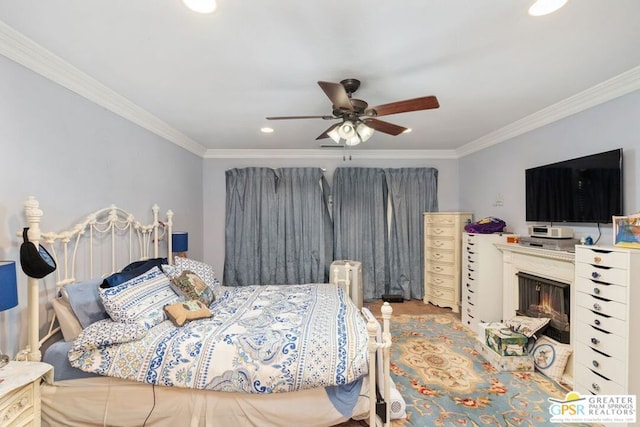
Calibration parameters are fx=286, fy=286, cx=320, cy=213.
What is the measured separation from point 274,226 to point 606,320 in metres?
3.81

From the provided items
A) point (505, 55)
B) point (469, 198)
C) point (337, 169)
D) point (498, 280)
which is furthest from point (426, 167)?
point (505, 55)

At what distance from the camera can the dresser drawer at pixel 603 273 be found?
6.30 ft

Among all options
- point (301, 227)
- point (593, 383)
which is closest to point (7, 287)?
point (301, 227)

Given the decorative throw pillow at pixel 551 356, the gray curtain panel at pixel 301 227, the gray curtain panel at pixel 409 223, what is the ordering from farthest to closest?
1. the gray curtain panel at pixel 409 223
2. the gray curtain panel at pixel 301 227
3. the decorative throw pillow at pixel 551 356

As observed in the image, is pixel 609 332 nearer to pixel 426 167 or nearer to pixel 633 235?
pixel 633 235

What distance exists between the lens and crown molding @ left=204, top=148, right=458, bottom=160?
4.60 m

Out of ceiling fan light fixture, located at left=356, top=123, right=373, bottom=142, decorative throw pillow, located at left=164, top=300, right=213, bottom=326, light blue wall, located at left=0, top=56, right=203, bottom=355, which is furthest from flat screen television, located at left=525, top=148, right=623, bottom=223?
light blue wall, located at left=0, top=56, right=203, bottom=355

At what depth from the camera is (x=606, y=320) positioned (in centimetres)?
201

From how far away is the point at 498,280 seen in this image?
3486mm

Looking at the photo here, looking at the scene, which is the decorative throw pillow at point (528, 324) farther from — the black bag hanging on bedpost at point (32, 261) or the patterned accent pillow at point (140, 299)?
the black bag hanging on bedpost at point (32, 261)

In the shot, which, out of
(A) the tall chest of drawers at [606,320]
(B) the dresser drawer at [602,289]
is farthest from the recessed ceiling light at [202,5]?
(B) the dresser drawer at [602,289]

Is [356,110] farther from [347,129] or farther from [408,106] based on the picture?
[408,106]

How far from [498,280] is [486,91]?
2265mm

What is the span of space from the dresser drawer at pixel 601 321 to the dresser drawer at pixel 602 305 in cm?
3
